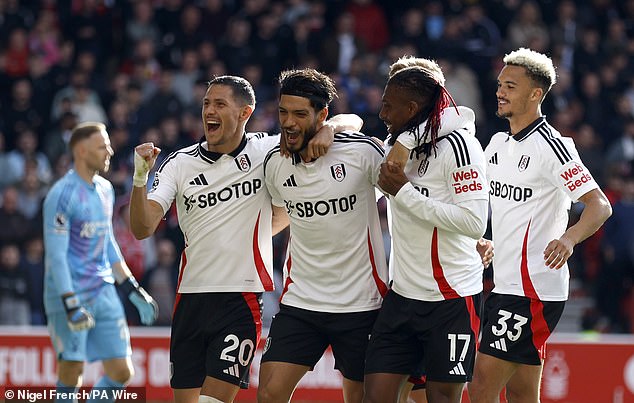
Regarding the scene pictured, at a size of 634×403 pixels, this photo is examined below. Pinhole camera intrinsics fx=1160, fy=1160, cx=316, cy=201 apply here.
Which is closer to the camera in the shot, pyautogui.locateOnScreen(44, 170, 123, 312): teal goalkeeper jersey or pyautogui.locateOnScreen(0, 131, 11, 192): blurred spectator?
pyautogui.locateOnScreen(44, 170, 123, 312): teal goalkeeper jersey

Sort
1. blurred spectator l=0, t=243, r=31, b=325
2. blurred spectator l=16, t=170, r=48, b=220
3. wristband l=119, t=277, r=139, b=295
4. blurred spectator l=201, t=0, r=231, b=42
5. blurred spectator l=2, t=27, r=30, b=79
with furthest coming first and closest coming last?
blurred spectator l=201, t=0, r=231, b=42
blurred spectator l=2, t=27, r=30, b=79
blurred spectator l=16, t=170, r=48, b=220
blurred spectator l=0, t=243, r=31, b=325
wristband l=119, t=277, r=139, b=295

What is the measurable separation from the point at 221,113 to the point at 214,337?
1.41m

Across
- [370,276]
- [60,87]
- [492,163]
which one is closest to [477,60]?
[60,87]

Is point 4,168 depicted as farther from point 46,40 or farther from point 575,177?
point 575,177

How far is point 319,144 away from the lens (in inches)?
269

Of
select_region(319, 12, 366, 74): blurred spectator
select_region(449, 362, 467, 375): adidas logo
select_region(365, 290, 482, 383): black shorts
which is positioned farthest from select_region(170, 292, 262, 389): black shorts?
select_region(319, 12, 366, 74): blurred spectator

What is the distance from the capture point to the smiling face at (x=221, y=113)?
7.27 meters

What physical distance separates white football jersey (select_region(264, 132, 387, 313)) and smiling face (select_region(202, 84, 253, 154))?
519 millimetres

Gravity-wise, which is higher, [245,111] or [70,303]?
[245,111]

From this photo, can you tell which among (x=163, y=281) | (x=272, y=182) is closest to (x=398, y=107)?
(x=272, y=182)

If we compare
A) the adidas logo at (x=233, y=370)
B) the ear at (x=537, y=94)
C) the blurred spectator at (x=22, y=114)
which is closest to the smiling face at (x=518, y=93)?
the ear at (x=537, y=94)

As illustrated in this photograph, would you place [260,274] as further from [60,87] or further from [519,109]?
[60,87]

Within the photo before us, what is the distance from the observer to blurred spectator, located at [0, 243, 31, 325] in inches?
550

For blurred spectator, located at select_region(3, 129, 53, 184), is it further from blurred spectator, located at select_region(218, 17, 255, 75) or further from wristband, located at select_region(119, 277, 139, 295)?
wristband, located at select_region(119, 277, 139, 295)
